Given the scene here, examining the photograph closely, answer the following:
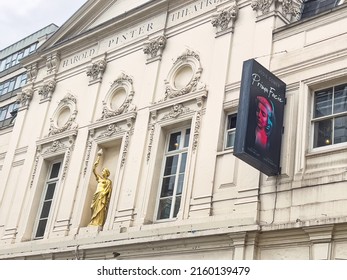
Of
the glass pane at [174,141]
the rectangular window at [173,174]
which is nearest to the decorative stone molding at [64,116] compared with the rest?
the glass pane at [174,141]

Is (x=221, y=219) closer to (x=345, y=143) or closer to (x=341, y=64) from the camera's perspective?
(x=345, y=143)

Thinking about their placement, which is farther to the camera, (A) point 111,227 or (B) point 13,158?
(B) point 13,158

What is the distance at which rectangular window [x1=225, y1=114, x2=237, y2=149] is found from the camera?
13866mm

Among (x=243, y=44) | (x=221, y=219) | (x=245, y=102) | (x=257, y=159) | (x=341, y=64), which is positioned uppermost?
(x=243, y=44)

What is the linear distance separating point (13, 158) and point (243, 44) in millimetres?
9490

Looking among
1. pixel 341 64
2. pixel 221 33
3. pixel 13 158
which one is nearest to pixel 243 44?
pixel 221 33

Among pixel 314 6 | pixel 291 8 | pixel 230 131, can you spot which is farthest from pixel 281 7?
pixel 230 131

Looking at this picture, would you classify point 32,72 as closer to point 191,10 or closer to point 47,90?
point 47,90

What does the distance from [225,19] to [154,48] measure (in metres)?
2.57

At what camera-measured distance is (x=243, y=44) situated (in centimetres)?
1466

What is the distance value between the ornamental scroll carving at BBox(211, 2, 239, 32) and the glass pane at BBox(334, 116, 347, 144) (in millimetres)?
4398

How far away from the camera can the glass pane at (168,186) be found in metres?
14.7

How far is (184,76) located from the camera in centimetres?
1584

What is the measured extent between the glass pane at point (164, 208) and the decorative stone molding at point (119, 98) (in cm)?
318
